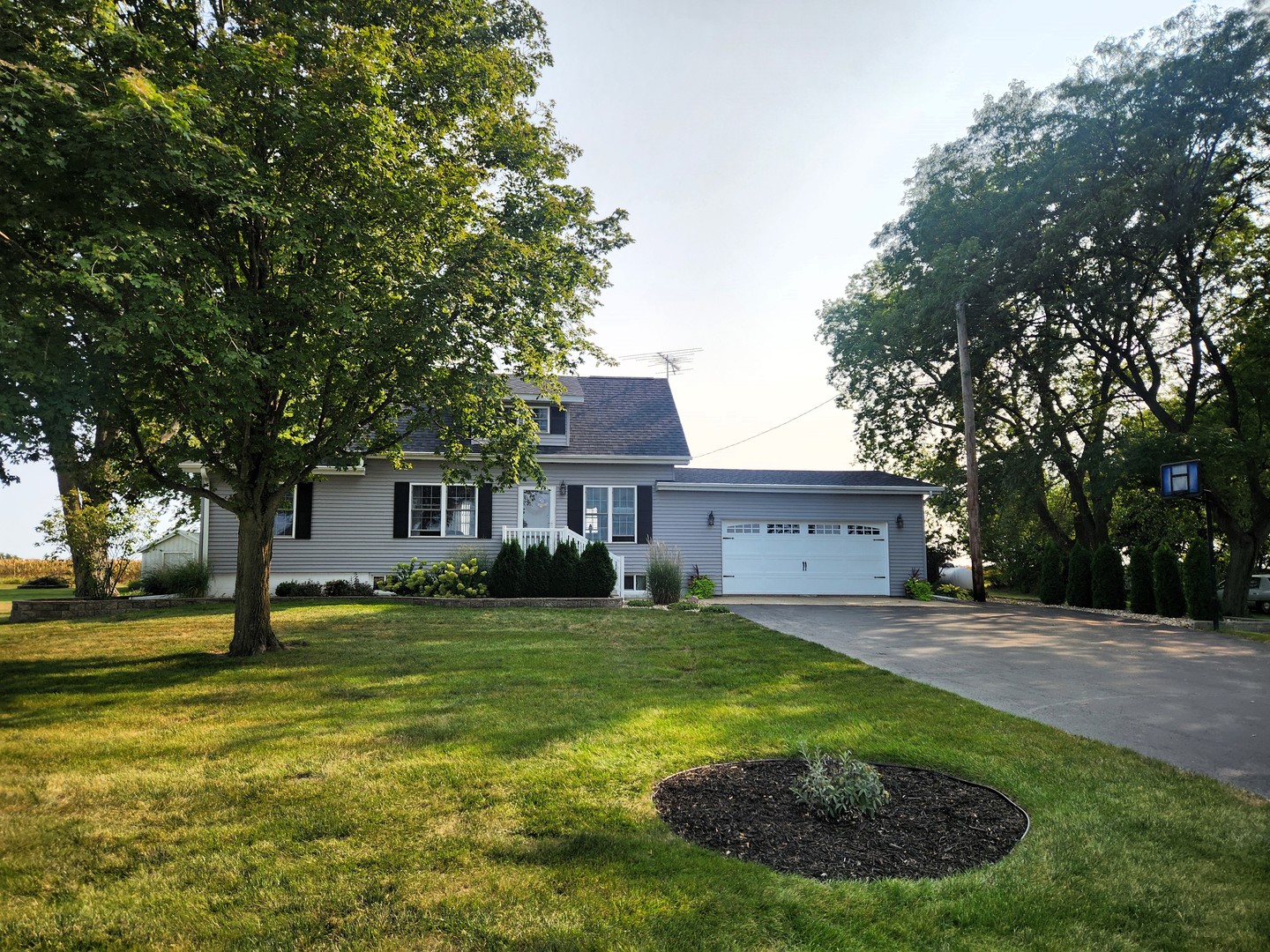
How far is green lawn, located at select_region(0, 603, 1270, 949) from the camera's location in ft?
8.53

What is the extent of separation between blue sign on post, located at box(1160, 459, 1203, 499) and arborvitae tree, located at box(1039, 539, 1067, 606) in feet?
17.1

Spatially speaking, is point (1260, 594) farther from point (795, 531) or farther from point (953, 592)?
point (795, 531)

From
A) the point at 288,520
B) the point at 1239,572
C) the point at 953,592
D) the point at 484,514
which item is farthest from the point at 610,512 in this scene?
the point at 1239,572

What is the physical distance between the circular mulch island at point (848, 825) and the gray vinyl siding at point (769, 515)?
14.3 m

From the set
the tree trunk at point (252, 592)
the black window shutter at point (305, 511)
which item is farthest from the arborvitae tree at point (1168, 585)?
the black window shutter at point (305, 511)

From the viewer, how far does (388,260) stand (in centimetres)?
775

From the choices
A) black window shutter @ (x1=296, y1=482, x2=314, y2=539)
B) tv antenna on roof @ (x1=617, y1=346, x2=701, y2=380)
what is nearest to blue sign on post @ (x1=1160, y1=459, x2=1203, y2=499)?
tv antenna on roof @ (x1=617, y1=346, x2=701, y2=380)

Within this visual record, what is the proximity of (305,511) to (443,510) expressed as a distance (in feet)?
10.4

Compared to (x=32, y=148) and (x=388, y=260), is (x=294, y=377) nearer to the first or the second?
(x=388, y=260)

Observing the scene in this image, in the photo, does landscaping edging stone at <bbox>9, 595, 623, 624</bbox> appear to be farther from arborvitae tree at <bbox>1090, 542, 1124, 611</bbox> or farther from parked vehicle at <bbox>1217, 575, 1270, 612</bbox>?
parked vehicle at <bbox>1217, 575, 1270, 612</bbox>

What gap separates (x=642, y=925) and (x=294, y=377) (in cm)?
636

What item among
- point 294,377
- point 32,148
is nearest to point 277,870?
point 294,377

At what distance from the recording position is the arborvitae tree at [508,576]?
1477cm

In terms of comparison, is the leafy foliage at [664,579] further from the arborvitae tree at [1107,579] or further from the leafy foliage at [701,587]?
the arborvitae tree at [1107,579]
